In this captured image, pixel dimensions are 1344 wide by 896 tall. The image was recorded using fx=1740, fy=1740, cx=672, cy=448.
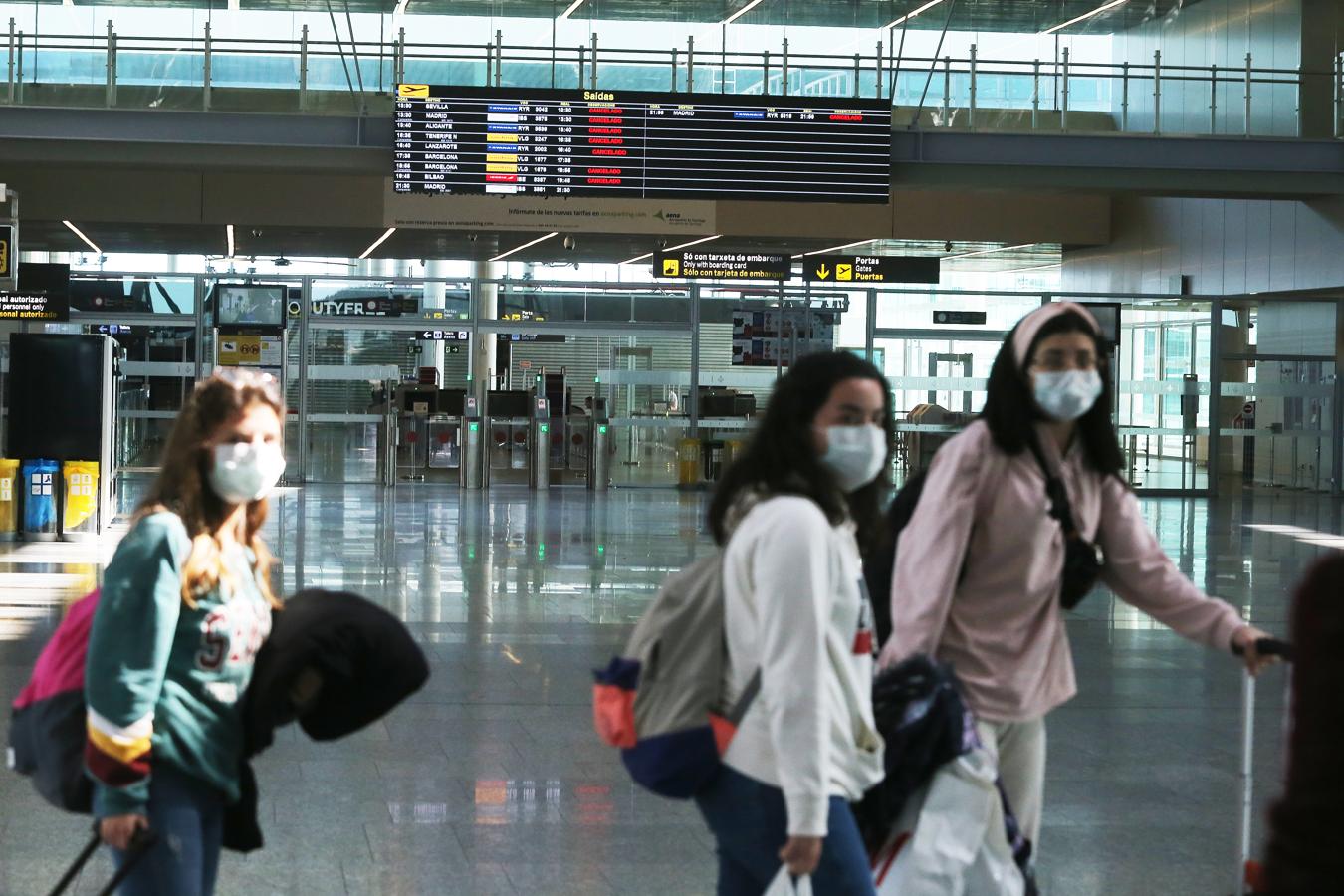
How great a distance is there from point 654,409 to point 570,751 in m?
20.2

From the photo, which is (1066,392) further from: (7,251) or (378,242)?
(378,242)

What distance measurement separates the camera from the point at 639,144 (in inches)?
707

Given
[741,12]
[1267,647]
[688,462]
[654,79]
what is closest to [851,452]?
[1267,647]

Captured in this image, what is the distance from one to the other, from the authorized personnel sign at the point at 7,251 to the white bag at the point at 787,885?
53.8 ft

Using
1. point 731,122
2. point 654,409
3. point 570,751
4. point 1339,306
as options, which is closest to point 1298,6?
point 1339,306

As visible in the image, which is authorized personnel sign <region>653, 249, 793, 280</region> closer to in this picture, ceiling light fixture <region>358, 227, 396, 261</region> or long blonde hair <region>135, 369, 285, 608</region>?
ceiling light fixture <region>358, 227, 396, 261</region>

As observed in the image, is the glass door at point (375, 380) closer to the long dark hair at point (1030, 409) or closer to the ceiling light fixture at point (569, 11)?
the ceiling light fixture at point (569, 11)

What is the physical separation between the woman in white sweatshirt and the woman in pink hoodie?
41cm

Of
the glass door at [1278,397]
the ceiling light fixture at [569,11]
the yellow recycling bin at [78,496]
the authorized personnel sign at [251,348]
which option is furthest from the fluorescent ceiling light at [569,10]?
the glass door at [1278,397]

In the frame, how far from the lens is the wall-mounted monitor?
25.8 m

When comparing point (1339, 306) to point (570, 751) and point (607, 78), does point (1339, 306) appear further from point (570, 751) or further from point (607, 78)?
point (570, 751)

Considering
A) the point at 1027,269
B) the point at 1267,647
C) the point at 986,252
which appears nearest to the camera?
the point at 1267,647

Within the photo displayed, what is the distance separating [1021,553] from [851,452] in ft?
2.38

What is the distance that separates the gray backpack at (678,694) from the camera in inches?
117
